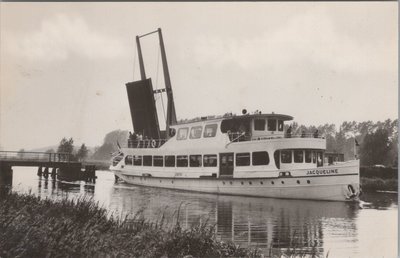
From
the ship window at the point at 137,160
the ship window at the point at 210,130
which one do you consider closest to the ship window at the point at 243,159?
the ship window at the point at 210,130

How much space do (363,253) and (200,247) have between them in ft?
16.8

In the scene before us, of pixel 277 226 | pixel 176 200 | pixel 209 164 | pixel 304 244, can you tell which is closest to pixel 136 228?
pixel 304 244

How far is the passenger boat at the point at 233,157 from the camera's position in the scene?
21.6m

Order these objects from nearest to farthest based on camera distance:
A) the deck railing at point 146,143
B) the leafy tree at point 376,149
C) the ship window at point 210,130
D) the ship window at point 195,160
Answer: the ship window at point 210,130 < the leafy tree at point 376,149 < the ship window at point 195,160 < the deck railing at point 146,143

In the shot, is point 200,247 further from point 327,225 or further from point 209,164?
point 209,164

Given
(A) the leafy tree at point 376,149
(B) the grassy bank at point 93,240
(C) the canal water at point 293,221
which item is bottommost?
(C) the canal water at point 293,221

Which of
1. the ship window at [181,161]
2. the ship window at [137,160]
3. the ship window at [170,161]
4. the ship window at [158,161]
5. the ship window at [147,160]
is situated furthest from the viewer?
the ship window at [137,160]

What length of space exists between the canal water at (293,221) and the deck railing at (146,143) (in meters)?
6.00

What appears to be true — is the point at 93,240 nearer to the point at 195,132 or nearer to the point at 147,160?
the point at 195,132

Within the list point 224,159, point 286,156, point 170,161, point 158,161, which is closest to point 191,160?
point 170,161

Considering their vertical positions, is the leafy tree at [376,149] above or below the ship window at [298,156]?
above

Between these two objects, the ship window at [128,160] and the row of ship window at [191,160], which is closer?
the row of ship window at [191,160]

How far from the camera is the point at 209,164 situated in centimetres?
2567

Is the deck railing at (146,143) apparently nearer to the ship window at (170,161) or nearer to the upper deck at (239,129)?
the ship window at (170,161)
